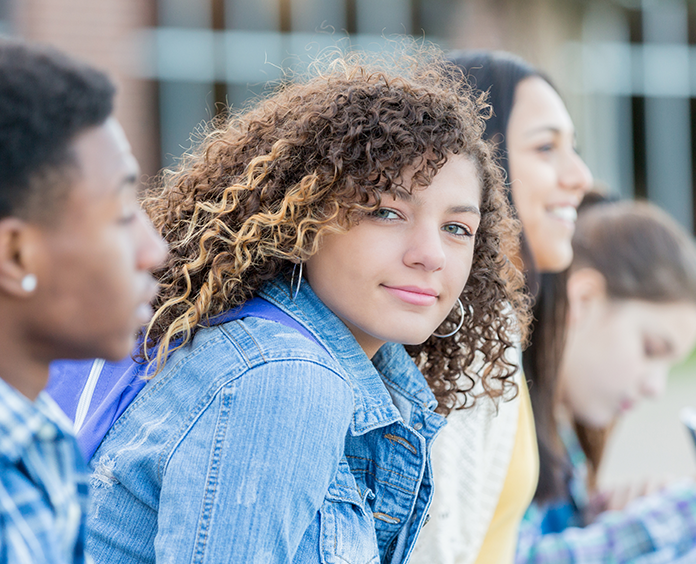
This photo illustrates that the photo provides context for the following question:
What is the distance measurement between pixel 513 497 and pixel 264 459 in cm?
123

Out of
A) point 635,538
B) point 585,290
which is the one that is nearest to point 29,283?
point 635,538

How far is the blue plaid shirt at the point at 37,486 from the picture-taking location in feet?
2.70

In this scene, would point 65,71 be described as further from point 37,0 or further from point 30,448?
point 37,0

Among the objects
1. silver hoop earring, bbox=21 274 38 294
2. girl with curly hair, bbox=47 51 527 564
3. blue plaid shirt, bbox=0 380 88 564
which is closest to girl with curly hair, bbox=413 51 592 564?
girl with curly hair, bbox=47 51 527 564

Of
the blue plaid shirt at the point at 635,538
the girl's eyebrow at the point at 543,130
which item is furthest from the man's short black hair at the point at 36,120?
the blue plaid shirt at the point at 635,538

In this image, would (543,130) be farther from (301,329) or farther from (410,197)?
(301,329)

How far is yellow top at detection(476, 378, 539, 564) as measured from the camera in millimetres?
2207

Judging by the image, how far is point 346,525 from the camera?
1354mm

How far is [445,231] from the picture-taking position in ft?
5.19

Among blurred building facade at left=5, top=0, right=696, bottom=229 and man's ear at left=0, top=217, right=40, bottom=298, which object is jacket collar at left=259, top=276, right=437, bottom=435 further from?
blurred building facade at left=5, top=0, right=696, bottom=229

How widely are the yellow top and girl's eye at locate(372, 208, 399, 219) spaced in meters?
1.02

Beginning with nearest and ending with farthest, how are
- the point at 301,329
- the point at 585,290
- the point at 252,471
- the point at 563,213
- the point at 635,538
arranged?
the point at 252,471
the point at 301,329
the point at 635,538
the point at 563,213
the point at 585,290

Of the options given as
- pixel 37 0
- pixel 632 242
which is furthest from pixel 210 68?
pixel 632 242

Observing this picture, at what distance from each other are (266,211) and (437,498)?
3.06 feet
